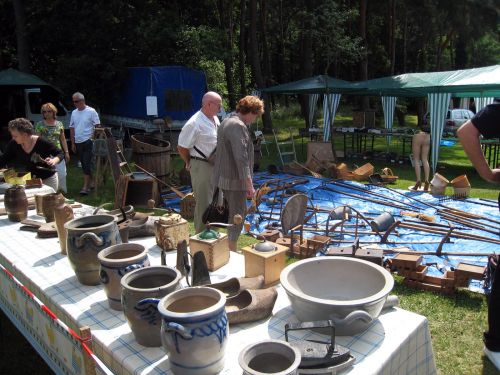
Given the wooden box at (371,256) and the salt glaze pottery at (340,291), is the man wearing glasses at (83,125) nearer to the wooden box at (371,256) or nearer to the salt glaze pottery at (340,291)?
the wooden box at (371,256)

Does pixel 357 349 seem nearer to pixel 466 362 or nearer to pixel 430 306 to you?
pixel 466 362

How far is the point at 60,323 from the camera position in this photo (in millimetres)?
1826

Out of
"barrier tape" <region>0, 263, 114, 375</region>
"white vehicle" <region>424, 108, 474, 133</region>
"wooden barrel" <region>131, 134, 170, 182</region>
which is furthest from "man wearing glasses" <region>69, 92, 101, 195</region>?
"white vehicle" <region>424, 108, 474, 133</region>

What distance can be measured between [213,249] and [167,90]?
12.7 meters

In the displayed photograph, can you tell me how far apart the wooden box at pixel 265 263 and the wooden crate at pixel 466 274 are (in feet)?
8.39

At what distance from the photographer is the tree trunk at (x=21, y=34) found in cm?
1549

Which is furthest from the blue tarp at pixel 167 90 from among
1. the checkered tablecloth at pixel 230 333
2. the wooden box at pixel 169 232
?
the checkered tablecloth at pixel 230 333

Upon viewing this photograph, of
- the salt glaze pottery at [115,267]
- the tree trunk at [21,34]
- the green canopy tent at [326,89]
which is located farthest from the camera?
the tree trunk at [21,34]

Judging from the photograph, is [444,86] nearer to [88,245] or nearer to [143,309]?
[88,245]

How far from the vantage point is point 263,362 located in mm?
1378

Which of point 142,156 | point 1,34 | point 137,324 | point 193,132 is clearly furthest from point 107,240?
point 1,34

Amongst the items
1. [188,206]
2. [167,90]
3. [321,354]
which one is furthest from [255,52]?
[321,354]

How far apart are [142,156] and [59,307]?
20.7ft

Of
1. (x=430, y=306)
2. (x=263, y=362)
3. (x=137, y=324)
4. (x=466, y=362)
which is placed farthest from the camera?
(x=430, y=306)
